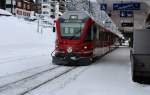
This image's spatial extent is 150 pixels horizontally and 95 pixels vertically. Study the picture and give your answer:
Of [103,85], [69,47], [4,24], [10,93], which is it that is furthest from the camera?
[4,24]

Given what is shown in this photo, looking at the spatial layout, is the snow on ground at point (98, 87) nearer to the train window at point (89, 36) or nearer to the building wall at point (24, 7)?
the train window at point (89, 36)

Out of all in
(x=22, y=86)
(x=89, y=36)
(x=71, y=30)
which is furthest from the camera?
(x=89, y=36)

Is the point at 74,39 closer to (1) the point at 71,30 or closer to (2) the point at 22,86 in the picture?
(1) the point at 71,30

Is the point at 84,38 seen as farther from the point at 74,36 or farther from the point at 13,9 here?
the point at 13,9

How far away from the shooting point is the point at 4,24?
55906 mm

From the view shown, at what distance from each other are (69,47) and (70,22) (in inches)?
60.6

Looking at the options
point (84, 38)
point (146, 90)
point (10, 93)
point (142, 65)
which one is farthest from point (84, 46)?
point (10, 93)

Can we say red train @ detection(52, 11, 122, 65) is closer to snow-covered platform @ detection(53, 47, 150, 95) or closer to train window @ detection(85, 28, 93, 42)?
train window @ detection(85, 28, 93, 42)

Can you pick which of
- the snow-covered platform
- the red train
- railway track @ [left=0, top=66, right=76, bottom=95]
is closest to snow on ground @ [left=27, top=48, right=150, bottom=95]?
the snow-covered platform

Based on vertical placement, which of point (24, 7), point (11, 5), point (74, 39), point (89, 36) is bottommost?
point (74, 39)

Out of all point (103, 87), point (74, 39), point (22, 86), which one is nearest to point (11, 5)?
point (74, 39)

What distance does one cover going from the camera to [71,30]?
23.3m

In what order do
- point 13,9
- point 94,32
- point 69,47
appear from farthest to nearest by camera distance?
point 13,9, point 94,32, point 69,47

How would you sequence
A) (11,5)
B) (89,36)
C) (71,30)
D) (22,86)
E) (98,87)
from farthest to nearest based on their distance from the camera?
(11,5) < (89,36) < (71,30) < (98,87) < (22,86)
